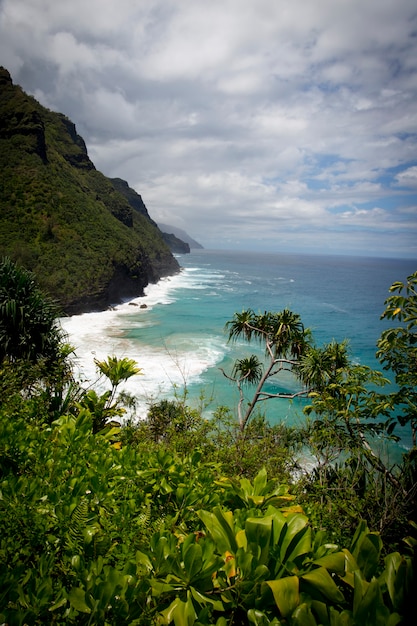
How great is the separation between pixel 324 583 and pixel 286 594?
22 centimetres

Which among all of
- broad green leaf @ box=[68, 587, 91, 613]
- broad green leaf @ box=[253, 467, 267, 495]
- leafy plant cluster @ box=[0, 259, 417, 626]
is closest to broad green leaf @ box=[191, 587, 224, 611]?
leafy plant cluster @ box=[0, 259, 417, 626]

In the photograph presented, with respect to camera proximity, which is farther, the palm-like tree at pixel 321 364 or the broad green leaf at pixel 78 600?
the palm-like tree at pixel 321 364

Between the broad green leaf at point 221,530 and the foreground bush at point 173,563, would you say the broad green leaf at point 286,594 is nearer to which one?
the foreground bush at point 173,563

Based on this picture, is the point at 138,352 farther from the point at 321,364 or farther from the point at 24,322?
the point at 321,364

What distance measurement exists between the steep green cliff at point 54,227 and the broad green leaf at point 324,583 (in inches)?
1649

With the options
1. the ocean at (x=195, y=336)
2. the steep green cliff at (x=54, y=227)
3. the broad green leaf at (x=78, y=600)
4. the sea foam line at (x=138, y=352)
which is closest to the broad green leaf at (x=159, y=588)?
the broad green leaf at (x=78, y=600)

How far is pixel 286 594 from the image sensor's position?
1512mm

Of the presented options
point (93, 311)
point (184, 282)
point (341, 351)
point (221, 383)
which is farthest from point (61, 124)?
point (341, 351)

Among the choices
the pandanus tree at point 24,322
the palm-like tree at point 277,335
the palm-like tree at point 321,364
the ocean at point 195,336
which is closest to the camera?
the palm-like tree at point 321,364

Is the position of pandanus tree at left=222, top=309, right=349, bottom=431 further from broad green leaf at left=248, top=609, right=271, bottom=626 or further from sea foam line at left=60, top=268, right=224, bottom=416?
broad green leaf at left=248, top=609, right=271, bottom=626

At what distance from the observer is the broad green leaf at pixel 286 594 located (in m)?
1.48

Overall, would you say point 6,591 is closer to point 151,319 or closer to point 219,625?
point 219,625

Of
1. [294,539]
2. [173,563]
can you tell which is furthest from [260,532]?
[173,563]

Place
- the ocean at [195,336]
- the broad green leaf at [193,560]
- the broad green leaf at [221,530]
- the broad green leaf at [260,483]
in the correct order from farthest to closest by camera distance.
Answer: the ocean at [195,336] < the broad green leaf at [260,483] < the broad green leaf at [221,530] < the broad green leaf at [193,560]
